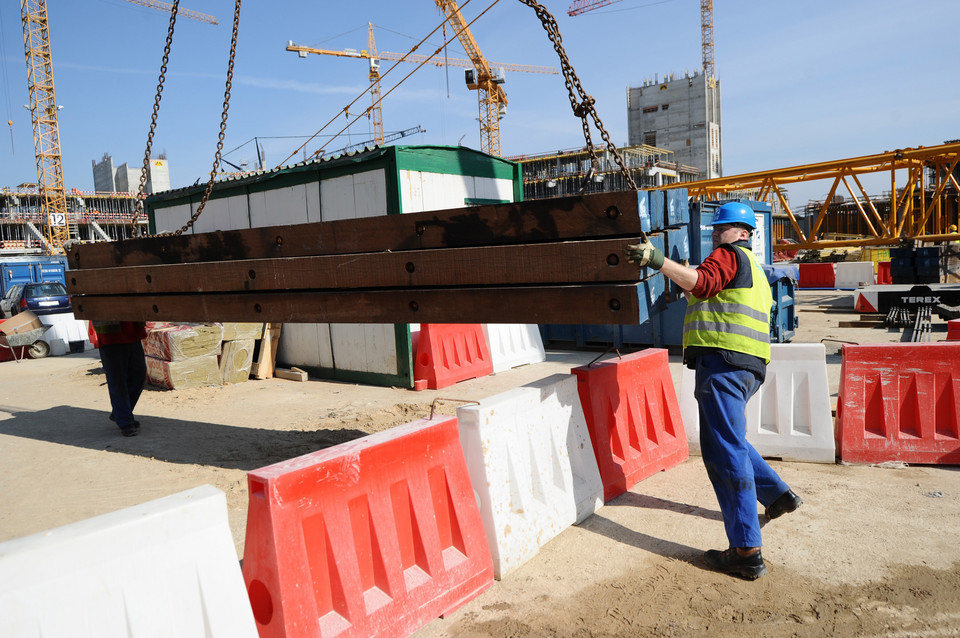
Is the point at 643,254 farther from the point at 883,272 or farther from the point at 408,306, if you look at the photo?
the point at 883,272

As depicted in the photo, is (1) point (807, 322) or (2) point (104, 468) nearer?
(2) point (104, 468)

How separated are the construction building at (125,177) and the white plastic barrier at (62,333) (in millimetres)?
76460

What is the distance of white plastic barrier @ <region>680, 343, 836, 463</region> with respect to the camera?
212 inches

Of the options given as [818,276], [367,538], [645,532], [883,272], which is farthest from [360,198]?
[818,276]

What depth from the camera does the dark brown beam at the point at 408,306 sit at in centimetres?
351

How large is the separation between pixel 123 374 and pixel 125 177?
349ft

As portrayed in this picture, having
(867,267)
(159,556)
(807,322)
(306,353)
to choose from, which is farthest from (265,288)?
(867,267)

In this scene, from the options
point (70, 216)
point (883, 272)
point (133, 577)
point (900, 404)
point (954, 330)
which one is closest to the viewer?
point (133, 577)

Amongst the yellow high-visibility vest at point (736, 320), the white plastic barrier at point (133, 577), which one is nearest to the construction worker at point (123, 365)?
the white plastic barrier at point (133, 577)

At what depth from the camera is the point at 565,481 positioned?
14.1ft

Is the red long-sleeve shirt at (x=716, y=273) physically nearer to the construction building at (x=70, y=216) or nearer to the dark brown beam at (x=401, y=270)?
the dark brown beam at (x=401, y=270)

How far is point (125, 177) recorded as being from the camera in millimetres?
98375

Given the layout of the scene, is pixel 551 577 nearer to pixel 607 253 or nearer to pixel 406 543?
→ pixel 406 543

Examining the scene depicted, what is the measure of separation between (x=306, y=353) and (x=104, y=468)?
534cm
